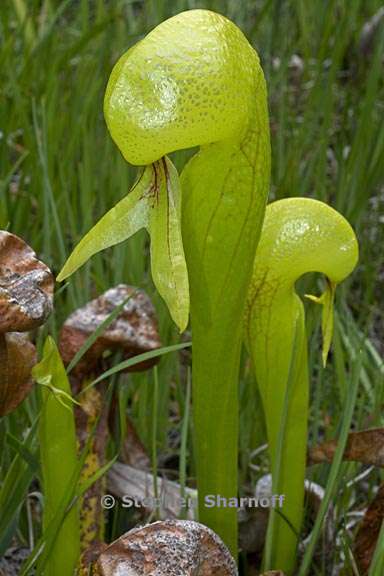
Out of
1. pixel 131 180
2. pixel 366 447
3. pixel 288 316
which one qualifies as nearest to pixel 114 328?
pixel 288 316

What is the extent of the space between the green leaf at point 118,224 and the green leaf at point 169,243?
0.04ft

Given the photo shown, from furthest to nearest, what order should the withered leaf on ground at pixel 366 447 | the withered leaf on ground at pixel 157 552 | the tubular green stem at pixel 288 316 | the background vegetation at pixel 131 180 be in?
the background vegetation at pixel 131 180 → the withered leaf on ground at pixel 366 447 → the tubular green stem at pixel 288 316 → the withered leaf on ground at pixel 157 552

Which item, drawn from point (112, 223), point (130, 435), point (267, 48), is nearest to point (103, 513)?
point (130, 435)

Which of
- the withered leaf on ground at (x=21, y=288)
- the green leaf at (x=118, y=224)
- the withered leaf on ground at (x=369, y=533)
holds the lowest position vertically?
the withered leaf on ground at (x=369, y=533)

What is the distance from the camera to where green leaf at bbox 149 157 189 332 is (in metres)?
0.93

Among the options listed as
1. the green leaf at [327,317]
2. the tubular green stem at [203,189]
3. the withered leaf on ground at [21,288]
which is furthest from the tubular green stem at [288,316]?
the withered leaf on ground at [21,288]

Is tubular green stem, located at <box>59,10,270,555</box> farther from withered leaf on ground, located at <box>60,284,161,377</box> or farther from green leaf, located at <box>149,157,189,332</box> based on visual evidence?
withered leaf on ground, located at <box>60,284,161,377</box>

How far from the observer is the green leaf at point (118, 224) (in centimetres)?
96

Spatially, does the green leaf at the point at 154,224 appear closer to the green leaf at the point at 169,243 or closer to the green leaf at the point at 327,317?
the green leaf at the point at 169,243

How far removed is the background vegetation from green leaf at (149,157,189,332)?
1.47 feet

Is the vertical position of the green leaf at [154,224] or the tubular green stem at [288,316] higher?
the green leaf at [154,224]

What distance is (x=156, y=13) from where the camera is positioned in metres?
2.33

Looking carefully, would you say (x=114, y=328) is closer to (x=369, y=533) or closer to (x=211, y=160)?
(x=211, y=160)

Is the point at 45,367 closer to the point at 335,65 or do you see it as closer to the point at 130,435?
the point at 130,435
